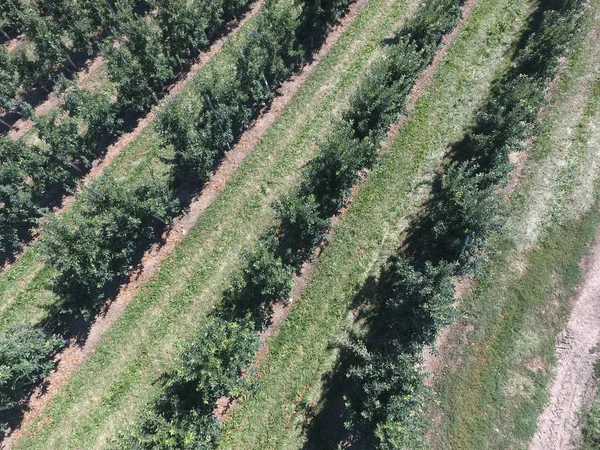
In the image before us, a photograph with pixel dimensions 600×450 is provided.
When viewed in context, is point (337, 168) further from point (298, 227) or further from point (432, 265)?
point (432, 265)

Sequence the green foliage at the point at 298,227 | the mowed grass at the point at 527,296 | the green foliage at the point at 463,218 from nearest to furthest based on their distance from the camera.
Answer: the green foliage at the point at 463,218
the mowed grass at the point at 527,296
the green foliage at the point at 298,227

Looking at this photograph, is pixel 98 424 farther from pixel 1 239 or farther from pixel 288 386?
pixel 1 239

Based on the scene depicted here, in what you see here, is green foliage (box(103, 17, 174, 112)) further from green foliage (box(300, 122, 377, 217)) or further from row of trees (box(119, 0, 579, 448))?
row of trees (box(119, 0, 579, 448))

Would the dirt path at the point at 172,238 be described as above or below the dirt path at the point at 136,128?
below

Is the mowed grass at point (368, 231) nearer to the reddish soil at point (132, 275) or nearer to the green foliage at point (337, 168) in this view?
the green foliage at point (337, 168)

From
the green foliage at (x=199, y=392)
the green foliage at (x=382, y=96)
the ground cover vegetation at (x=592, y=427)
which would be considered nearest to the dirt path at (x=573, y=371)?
the ground cover vegetation at (x=592, y=427)

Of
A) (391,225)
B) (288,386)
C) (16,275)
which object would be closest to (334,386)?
(288,386)
